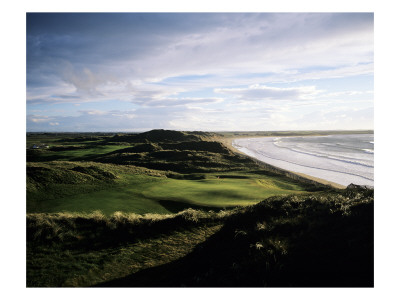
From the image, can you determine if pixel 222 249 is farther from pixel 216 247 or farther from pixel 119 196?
pixel 119 196

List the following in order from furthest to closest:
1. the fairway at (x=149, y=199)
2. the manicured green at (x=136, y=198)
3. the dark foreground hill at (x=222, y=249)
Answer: the manicured green at (x=136, y=198) → the fairway at (x=149, y=199) → the dark foreground hill at (x=222, y=249)

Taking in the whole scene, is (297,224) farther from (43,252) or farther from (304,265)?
(43,252)

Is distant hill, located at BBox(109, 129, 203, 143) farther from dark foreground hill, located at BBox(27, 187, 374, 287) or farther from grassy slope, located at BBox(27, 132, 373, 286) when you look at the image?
dark foreground hill, located at BBox(27, 187, 374, 287)

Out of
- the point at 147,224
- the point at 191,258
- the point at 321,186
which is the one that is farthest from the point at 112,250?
the point at 321,186

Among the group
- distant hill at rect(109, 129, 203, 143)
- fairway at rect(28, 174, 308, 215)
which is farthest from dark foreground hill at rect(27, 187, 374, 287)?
distant hill at rect(109, 129, 203, 143)

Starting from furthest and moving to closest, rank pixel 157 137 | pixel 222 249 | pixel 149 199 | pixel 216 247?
1. pixel 157 137
2. pixel 149 199
3. pixel 216 247
4. pixel 222 249

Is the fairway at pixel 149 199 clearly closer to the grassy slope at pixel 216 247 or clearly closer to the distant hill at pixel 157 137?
the grassy slope at pixel 216 247

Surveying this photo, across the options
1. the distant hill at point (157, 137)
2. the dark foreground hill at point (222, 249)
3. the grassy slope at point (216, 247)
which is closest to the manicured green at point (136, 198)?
the grassy slope at point (216, 247)

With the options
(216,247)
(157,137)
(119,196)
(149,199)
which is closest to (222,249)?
(216,247)
